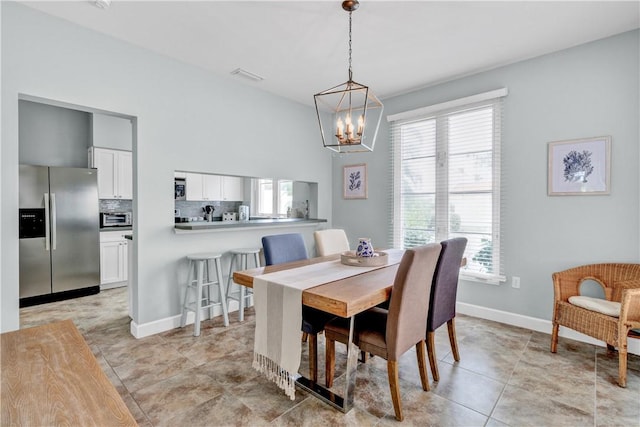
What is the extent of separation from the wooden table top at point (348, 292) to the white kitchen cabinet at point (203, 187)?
2.23 m

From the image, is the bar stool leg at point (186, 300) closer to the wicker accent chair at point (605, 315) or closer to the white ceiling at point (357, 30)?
the white ceiling at point (357, 30)

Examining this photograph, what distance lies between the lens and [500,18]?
2.44m

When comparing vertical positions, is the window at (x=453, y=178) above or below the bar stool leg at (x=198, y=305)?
above

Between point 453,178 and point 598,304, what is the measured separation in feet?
5.73

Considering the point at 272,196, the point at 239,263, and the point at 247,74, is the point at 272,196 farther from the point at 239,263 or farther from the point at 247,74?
the point at 247,74

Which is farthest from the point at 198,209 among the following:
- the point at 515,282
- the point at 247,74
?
the point at 515,282

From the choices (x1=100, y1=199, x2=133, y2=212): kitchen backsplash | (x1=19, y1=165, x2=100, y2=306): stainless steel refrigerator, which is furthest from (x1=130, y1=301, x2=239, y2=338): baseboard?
(x1=100, y1=199, x2=133, y2=212): kitchen backsplash

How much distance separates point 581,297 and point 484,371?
112cm

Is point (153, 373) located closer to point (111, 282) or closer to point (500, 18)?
point (111, 282)

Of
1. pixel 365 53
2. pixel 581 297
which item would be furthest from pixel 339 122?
pixel 581 297

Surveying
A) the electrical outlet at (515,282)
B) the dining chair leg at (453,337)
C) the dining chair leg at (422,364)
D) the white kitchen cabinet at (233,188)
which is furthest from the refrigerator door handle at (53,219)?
the electrical outlet at (515,282)

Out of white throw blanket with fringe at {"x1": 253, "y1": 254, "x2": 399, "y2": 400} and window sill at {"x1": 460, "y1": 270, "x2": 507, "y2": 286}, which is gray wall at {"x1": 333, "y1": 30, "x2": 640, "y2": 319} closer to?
window sill at {"x1": 460, "y1": 270, "x2": 507, "y2": 286}

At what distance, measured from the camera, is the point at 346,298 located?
61.6 inches

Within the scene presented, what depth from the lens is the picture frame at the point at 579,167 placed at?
8.95 ft
